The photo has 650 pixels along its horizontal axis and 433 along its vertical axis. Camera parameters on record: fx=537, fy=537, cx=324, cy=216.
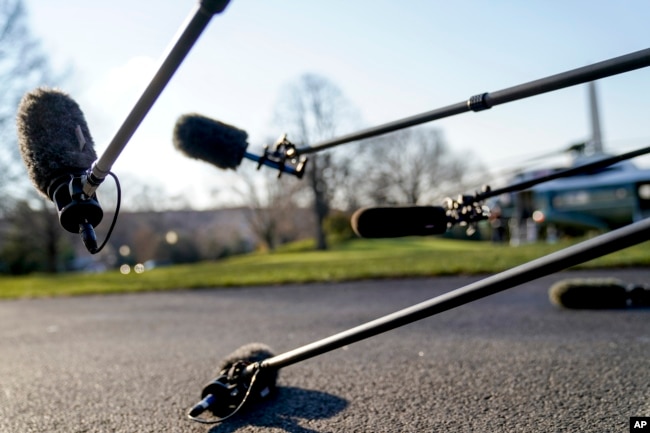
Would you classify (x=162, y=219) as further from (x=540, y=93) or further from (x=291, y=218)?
(x=540, y=93)

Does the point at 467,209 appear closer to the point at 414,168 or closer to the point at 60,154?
the point at 60,154

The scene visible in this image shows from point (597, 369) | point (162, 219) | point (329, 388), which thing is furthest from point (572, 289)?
point (162, 219)

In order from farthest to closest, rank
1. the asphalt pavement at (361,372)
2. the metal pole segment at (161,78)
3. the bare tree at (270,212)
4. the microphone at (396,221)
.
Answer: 1. the bare tree at (270,212)
2. the microphone at (396,221)
3. the asphalt pavement at (361,372)
4. the metal pole segment at (161,78)

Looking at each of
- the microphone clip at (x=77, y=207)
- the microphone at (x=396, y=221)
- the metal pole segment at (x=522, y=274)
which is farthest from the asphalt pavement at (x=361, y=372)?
the microphone clip at (x=77, y=207)

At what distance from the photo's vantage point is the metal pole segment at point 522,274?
1000 mm

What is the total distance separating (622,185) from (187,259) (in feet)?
74.6

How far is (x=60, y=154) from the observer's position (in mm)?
1596

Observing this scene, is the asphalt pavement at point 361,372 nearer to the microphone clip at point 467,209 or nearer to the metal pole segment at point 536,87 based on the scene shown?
the microphone clip at point 467,209

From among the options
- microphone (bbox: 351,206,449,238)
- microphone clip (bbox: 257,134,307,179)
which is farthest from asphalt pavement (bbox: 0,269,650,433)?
microphone clip (bbox: 257,134,307,179)

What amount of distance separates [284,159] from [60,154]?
3.49 ft

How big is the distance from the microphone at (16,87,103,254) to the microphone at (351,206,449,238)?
0.97 metres

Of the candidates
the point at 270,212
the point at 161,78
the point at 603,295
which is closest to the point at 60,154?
the point at 161,78

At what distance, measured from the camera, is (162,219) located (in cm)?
4184

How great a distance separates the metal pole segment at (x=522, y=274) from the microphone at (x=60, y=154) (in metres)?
0.82
